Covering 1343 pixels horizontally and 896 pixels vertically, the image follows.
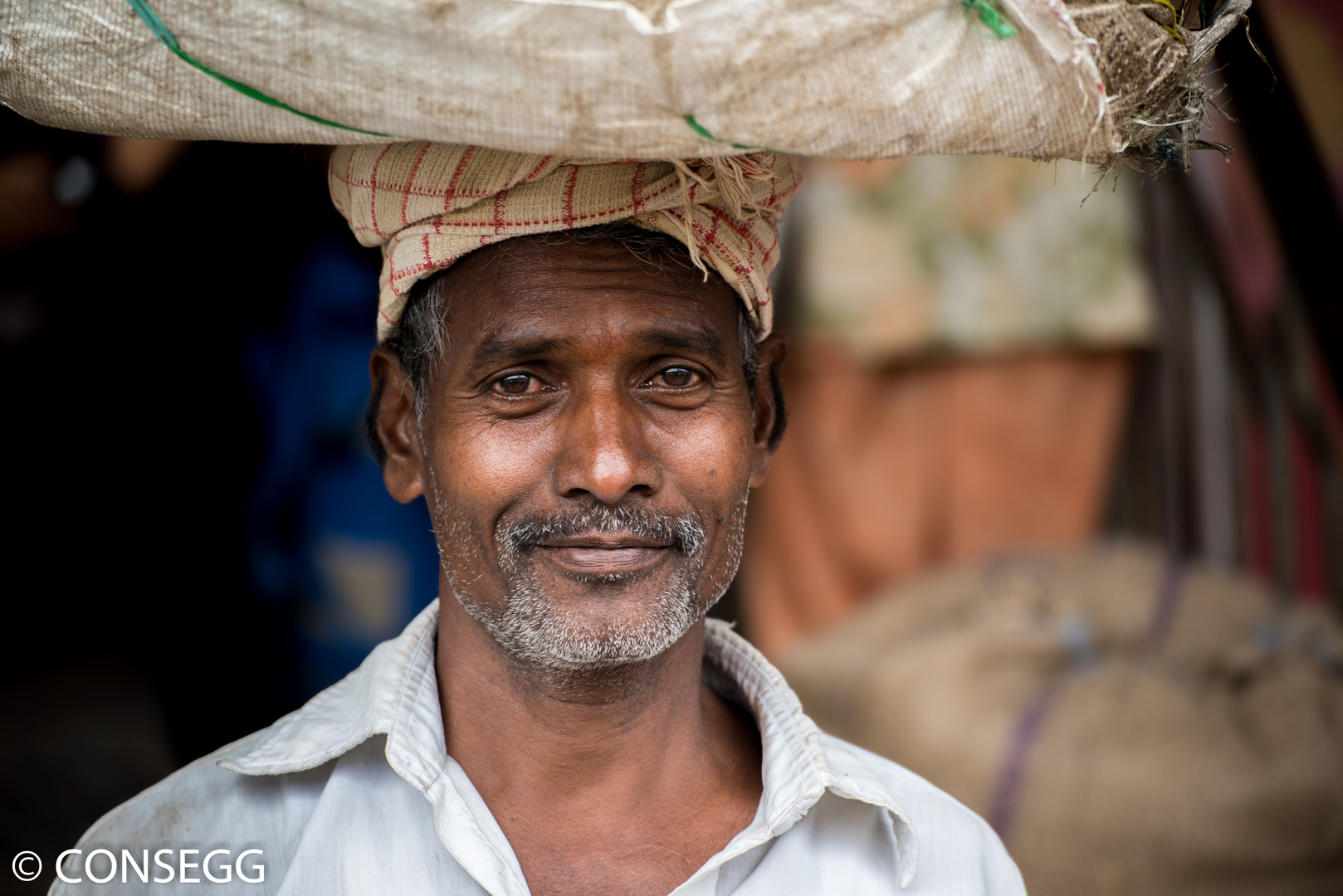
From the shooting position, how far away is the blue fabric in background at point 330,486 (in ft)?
10.3

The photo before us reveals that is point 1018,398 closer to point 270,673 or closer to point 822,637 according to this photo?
point 822,637

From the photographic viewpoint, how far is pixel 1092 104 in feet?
4.09

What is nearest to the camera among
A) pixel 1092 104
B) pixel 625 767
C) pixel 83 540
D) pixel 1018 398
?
pixel 1092 104

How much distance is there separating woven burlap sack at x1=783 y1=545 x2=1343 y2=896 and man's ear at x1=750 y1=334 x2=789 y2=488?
4.77ft

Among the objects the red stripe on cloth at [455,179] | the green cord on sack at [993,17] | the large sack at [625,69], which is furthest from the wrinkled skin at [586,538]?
the green cord on sack at [993,17]

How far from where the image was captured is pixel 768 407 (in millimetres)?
1876

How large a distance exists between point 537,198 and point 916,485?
92.9 inches

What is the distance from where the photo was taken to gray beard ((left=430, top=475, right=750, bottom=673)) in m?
1.52

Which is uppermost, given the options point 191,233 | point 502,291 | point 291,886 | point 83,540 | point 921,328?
point 191,233

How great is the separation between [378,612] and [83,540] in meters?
0.76

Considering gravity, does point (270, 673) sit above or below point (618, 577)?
below

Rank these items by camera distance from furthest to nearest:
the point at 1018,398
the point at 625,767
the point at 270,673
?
the point at 1018,398
the point at 270,673
the point at 625,767

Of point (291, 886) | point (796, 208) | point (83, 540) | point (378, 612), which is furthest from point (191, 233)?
point (291, 886)

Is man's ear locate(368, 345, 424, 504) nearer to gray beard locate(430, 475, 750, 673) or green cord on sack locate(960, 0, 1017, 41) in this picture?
gray beard locate(430, 475, 750, 673)
